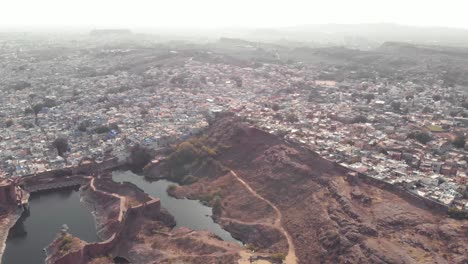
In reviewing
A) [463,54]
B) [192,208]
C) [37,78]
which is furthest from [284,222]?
[463,54]

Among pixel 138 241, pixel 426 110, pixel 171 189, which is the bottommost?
pixel 171 189

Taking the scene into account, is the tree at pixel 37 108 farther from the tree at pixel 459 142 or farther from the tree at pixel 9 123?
the tree at pixel 459 142

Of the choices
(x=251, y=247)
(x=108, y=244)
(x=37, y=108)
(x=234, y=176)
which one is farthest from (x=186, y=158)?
(x=37, y=108)

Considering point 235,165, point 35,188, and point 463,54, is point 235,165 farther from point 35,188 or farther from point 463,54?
point 463,54

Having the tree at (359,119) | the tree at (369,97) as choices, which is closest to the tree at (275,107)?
the tree at (359,119)

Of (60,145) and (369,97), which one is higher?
(369,97)

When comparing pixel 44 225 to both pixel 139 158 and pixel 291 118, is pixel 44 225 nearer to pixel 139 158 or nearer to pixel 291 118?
pixel 139 158

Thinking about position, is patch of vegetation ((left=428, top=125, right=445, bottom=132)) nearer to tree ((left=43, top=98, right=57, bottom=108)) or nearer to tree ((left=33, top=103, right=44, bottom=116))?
tree ((left=33, top=103, right=44, bottom=116))

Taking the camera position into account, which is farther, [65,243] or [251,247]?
[251,247]

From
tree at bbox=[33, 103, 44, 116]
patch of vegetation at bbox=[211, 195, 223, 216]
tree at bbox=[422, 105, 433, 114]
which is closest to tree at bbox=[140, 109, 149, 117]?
tree at bbox=[33, 103, 44, 116]
